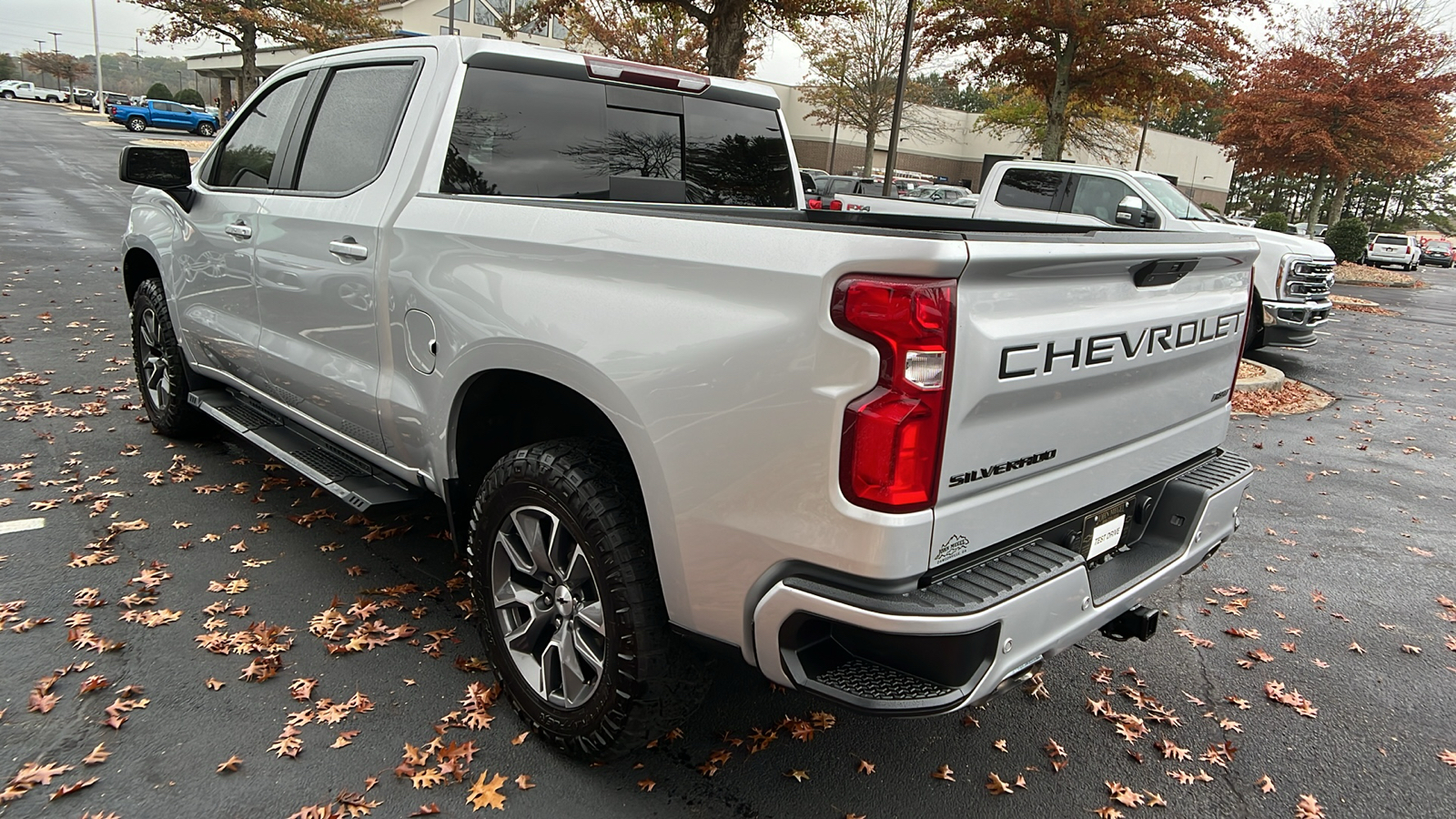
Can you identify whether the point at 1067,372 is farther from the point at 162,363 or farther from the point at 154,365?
the point at 154,365

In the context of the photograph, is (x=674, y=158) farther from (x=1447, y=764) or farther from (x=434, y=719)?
(x=1447, y=764)

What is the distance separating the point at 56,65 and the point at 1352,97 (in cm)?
12008

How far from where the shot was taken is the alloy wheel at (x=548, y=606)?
2637 millimetres

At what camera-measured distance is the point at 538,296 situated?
2.62m

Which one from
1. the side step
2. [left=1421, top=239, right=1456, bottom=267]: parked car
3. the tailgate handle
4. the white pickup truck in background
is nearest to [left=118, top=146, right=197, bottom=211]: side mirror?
the side step

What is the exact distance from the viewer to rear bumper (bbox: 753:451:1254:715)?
1.98 metres

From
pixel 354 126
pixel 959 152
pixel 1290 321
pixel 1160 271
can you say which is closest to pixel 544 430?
pixel 354 126

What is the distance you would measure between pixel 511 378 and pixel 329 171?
1.49 meters

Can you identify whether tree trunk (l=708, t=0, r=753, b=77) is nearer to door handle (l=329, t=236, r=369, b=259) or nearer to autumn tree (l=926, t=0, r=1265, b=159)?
autumn tree (l=926, t=0, r=1265, b=159)

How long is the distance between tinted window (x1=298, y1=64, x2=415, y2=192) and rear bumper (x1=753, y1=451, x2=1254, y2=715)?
2366 mm

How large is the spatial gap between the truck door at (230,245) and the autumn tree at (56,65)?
4808 inches

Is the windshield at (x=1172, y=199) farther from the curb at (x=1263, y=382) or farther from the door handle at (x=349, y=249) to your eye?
the door handle at (x=349, y=249)

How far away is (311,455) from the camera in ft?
12.8

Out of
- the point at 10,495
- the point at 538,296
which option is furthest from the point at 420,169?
the point at 10,495
